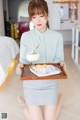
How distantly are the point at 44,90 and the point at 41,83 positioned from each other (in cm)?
7

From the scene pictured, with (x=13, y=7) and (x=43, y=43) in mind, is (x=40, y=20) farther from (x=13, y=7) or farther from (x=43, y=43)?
(x=13, y=7)

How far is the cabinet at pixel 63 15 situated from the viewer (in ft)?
18.2

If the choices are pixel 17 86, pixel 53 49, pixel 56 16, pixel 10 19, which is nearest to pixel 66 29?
pixel 56 16

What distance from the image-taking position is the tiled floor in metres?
2.09

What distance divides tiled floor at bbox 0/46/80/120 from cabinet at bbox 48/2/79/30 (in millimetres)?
2470

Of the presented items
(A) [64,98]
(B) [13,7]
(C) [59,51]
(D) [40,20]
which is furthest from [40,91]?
(B) [13,7]

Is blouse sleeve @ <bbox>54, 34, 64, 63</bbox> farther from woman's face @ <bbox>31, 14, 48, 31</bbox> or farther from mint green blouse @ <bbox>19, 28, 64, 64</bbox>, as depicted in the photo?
woman's face @ <bbox>31, 14, 48, 31</bbox>

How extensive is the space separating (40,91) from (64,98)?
0.97m

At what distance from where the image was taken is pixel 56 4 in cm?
554

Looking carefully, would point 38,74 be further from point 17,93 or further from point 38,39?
point 17,93

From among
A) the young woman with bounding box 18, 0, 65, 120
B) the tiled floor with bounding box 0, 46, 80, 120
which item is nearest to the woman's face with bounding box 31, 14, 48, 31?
the young woman with bounding box 18, 0, 65, 120

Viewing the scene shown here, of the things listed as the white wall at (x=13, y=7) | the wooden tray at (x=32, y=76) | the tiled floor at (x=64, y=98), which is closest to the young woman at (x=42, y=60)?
the wooden tray at (x=32, y=76)

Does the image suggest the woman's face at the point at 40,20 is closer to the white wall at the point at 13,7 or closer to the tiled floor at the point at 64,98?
the tiled floor at the point at 64,98

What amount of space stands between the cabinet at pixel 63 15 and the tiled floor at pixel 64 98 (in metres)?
2.47
